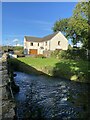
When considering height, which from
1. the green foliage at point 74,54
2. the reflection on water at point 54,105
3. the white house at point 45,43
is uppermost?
the white house at point 45,43

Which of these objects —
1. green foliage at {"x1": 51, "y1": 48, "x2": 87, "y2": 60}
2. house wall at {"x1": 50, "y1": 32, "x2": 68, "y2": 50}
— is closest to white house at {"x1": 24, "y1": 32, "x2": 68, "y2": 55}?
house wall at {"x1": 50, "y1": 32, "x2": 68, "y2": 50}

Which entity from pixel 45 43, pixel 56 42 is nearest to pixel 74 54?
pixel 56 42

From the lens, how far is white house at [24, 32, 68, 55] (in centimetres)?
7462

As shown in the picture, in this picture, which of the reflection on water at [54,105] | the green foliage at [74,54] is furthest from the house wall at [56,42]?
the reflection on water at [54,105]

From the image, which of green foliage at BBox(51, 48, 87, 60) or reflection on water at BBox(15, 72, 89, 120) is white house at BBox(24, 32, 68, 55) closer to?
green foliage at BBox(51, 48, 87, 60)

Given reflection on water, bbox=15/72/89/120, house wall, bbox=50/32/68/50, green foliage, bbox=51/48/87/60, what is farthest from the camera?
house wall, bbox=50/32/68/50

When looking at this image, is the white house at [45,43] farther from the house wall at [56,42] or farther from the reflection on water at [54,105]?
the reflection on water at [54,105]

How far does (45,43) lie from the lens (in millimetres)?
78688

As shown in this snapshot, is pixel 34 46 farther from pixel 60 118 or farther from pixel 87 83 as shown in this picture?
pixel 60 118

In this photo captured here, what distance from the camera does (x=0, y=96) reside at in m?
6.76

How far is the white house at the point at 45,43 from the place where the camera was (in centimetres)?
7462

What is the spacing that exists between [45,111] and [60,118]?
159cm

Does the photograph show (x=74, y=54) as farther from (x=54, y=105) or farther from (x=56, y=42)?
(x=54, y=105)

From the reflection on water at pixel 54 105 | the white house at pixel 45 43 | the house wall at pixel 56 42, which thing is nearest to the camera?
the reflection on water at pixel 54 105
